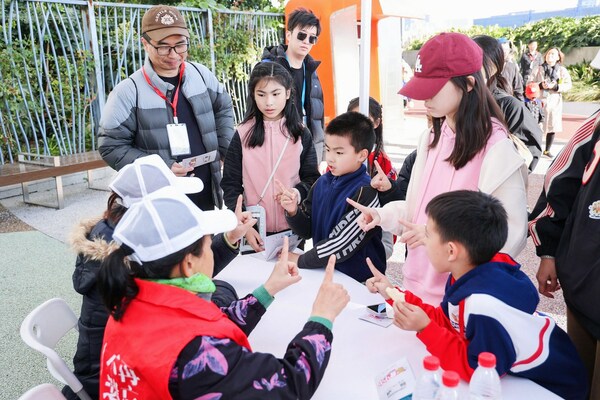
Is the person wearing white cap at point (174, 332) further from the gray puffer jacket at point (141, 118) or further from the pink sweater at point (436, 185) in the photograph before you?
the gray puffer jacket at point (141, 118)

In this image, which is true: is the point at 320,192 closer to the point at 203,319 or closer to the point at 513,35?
the point at 203,319

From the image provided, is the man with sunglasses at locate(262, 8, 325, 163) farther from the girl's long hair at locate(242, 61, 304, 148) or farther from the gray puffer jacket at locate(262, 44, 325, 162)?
the girl's long hair at locate(242, 61, 304, 148)

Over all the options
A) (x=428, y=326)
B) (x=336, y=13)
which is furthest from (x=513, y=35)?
(x=428, y=326)

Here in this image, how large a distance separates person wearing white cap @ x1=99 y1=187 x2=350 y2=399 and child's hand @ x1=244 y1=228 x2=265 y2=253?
3.45 ft

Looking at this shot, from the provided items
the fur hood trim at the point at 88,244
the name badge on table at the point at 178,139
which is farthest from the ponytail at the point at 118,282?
the name badge on table at the point at 178,139

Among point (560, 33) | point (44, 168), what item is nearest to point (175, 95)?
point (44, 168)

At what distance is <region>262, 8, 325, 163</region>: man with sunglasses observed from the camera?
13.2ft

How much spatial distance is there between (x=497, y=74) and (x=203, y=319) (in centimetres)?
265

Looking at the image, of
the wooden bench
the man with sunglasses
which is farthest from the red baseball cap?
the wooden bench

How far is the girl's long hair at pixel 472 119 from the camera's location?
1744 mm

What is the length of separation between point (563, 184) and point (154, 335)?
4.96ft

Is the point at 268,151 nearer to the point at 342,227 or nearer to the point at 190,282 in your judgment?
the point at 342,227

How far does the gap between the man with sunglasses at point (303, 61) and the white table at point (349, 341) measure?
7.08 ft

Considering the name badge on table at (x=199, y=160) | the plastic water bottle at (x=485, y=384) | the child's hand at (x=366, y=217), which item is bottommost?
the plastic water bottle at (x=485, y=384)
